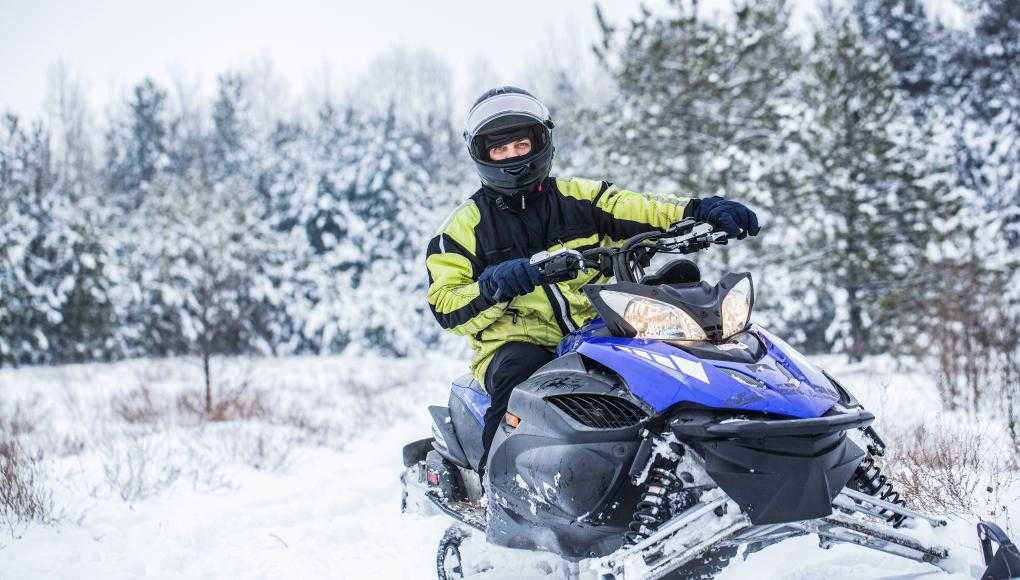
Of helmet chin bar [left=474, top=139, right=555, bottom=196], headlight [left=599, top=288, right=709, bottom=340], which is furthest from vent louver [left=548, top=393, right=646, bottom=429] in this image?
helmet chin bar [left=474, top=139, right=555, bottom=196]

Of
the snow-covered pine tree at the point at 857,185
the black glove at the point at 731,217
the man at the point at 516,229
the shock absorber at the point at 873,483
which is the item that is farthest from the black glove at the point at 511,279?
the snow-covered pine tree at the point at 857,185

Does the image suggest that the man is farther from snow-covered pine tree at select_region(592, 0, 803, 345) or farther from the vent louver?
snow-covered pine tree at select_region(592, 0, 803, 345)

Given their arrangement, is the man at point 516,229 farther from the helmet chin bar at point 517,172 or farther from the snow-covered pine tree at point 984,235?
the snow-covered pine tree at point 984,235

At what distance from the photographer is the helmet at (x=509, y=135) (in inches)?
131

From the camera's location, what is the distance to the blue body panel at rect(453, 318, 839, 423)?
222cm

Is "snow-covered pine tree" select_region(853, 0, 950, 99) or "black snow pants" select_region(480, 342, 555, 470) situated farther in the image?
"snow-covered pine tree" select_region(853, 0, 950, 99)

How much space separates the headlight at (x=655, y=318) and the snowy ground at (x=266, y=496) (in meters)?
1.16

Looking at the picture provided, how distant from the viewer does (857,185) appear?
48.6ft

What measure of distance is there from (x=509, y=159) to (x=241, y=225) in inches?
1012

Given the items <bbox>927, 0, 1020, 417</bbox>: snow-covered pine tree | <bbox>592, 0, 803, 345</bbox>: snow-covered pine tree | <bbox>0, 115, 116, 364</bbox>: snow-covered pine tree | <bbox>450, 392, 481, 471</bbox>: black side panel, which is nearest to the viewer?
<bbox>450, 392, 481, 471</bbox>: black side panel

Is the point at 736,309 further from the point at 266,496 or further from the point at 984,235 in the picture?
the point at 984,235

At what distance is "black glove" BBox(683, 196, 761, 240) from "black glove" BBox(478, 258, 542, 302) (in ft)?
2.67

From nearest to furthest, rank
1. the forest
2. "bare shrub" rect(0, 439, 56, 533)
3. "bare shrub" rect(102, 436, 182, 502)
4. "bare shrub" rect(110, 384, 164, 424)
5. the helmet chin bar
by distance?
the helmet chin bar < "bare shrub" rect(0, 439, 56, 533) < "bare shrub" rect(102, 436, 182, 502) < "bare shrub" rect(110, 384, 164, 424) < the forest

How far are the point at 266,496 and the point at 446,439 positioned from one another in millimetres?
2794
